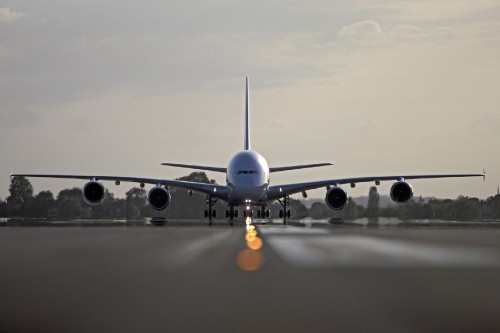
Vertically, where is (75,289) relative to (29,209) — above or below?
below

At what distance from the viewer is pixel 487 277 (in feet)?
54.3

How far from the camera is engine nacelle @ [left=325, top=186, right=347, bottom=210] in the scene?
54.0 m

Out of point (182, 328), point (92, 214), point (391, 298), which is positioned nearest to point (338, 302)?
point (391, 298)

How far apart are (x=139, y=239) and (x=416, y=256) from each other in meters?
11.7

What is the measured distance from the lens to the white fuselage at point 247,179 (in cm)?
5109

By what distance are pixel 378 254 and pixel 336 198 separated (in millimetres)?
31501

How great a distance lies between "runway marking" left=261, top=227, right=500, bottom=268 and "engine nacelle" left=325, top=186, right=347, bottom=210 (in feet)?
80.1

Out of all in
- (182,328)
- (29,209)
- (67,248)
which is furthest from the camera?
(29,209)

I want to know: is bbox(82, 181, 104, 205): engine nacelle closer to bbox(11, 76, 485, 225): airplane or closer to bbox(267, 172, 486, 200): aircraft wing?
bbox(11, 76, 485, 225): airplane

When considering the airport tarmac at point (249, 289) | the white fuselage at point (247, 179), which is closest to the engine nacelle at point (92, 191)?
the white fuselage at point (247, 179)

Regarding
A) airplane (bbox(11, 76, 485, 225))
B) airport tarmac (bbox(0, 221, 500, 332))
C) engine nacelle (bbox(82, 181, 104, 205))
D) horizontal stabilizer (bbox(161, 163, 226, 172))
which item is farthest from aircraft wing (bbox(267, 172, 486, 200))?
airport tarmac (bbox(0, 221, 500, 332))

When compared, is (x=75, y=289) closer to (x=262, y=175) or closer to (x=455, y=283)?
(x=455, y=283)

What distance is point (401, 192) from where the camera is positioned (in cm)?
5503

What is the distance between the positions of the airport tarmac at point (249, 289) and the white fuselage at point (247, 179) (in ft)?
84.6
